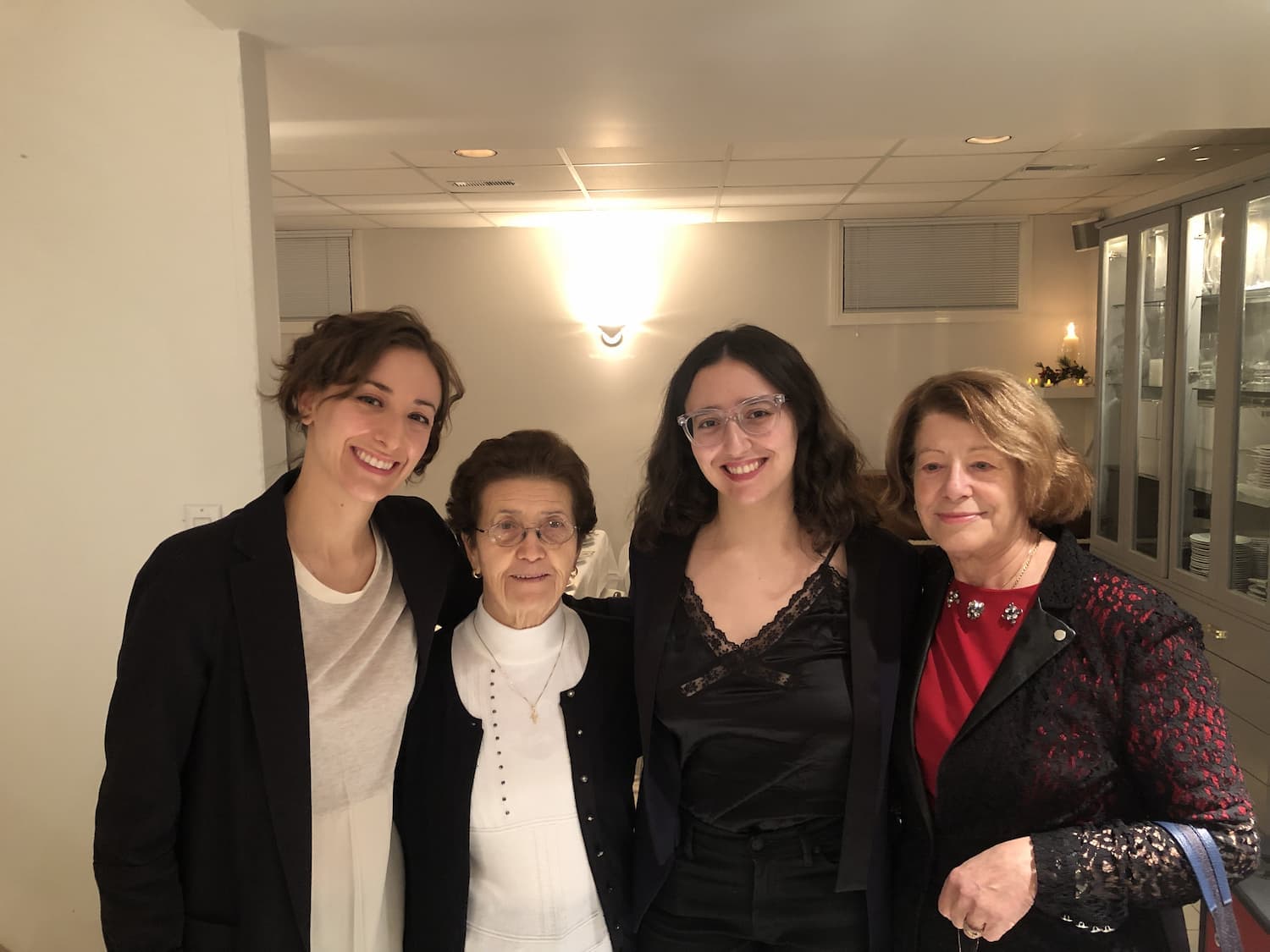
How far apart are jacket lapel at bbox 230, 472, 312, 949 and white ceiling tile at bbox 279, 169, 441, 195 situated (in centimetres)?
318

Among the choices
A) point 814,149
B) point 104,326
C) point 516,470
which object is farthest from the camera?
point 814,149

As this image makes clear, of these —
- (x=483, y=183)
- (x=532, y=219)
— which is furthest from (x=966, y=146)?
(x=532, y=219)

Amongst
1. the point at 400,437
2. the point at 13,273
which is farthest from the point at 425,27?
the point at 13,273

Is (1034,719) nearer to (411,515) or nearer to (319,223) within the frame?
(411,515)

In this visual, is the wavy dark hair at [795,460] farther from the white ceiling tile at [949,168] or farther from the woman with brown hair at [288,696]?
the white ceiling tile at [949,168]

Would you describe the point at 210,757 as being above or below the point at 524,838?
above

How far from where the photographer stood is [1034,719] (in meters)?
1.26

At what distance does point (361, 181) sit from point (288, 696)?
3.58 metres

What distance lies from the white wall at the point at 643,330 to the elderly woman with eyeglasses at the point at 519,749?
4223 millimetres

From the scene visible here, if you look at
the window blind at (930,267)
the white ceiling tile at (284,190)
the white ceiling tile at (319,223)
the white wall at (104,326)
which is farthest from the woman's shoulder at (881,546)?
the white ceiling tile at (319,223)

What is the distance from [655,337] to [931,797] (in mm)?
4624

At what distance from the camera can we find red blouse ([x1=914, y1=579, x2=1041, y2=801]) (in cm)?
133

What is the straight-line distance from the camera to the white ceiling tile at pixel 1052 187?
14.5 ft

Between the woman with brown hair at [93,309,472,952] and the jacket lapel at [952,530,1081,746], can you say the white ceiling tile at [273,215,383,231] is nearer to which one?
the woman with brown hair at [93,309,472,952]
